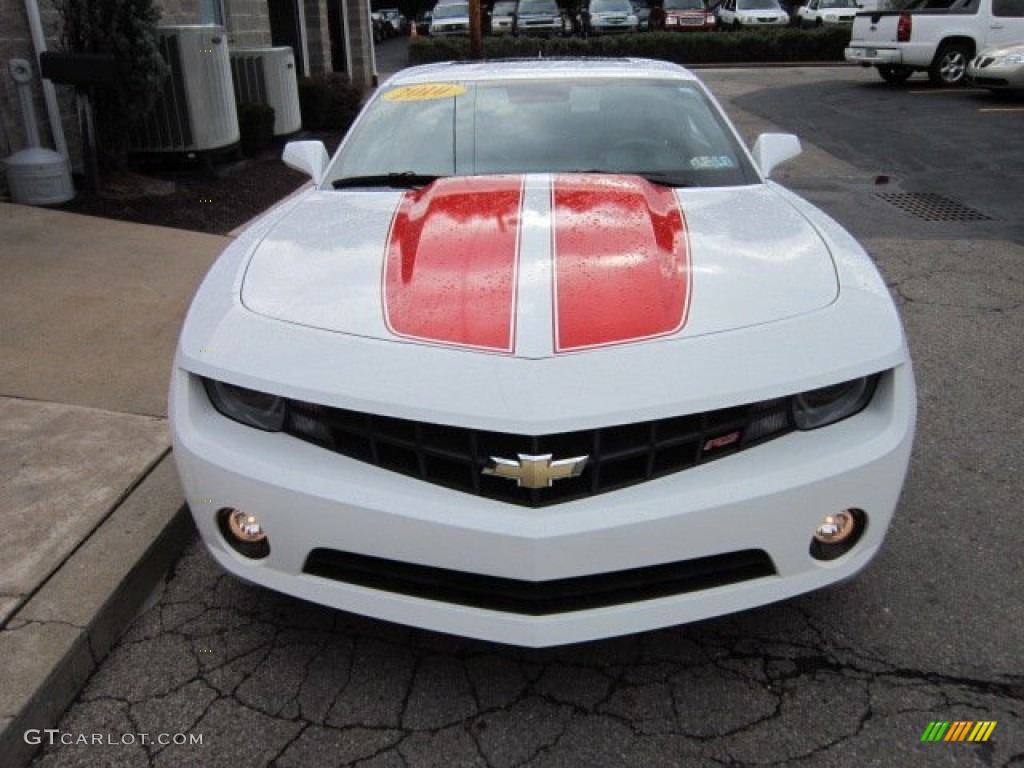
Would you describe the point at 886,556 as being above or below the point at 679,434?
below

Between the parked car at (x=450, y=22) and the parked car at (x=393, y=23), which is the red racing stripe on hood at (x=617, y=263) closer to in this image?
the parked car at (x=450, y=22)

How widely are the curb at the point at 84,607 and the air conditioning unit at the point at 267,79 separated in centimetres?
825

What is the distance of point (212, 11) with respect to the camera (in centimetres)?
1098

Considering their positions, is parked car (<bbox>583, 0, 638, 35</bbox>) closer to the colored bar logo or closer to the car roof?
the car roof

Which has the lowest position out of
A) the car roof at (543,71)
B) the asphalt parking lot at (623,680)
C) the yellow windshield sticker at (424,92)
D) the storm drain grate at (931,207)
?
the storm drain grate at (931,207)

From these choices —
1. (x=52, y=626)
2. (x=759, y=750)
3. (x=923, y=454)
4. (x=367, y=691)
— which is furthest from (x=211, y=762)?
(x=923, y=454)

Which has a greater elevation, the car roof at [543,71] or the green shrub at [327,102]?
the car roof at [543,71]

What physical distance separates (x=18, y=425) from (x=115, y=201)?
4275 mm

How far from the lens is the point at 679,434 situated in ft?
7.16

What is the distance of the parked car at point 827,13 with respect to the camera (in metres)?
26.8

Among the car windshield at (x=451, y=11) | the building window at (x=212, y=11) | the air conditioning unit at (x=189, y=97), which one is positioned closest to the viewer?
the air conditioning unit at (x=189, y=97)

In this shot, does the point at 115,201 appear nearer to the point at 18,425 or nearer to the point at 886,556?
the point at 18,425

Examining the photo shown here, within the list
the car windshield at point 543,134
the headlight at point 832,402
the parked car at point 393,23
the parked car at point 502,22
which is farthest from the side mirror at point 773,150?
the parked car at point 393,23

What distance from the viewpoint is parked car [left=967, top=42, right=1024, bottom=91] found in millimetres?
14008
